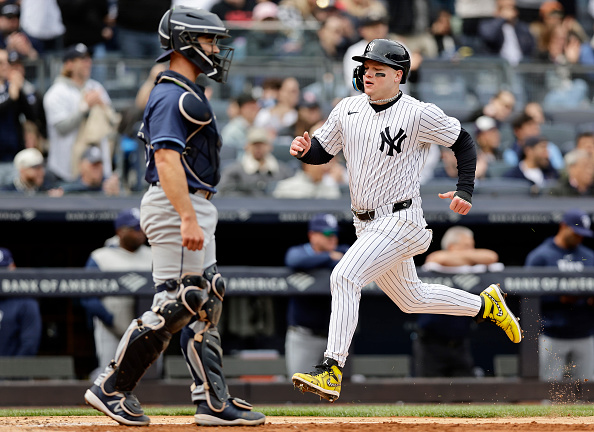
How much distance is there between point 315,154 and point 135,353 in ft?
4.47

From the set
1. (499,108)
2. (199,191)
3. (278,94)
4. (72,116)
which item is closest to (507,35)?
(499,108)

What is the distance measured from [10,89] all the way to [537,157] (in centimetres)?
486

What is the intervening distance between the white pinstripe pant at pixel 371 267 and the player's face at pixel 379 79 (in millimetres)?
592

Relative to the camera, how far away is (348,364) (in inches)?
289

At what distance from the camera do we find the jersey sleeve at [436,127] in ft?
15.5

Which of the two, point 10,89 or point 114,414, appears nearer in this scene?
point 114,414

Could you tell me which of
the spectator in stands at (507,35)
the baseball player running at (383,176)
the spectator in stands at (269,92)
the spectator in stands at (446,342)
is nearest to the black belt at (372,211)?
the baseball player running at (383,176)

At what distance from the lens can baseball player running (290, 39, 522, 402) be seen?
4.65m

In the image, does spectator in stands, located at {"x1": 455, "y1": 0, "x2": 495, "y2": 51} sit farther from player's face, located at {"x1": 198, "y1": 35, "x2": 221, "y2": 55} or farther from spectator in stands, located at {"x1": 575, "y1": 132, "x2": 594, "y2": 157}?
player's face, located at {"x1": 198, "y1": 35, "x2": 221, "y2": 55}

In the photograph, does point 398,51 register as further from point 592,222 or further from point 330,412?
point 592,222

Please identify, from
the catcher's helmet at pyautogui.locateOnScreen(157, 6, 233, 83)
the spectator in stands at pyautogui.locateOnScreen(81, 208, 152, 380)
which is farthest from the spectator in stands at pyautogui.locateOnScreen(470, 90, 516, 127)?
the catcher's helmet at pyautogui.locateOnScreen(157, 6, 233, 83)

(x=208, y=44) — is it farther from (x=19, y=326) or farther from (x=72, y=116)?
(x=72, y=116)

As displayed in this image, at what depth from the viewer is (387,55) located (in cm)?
473

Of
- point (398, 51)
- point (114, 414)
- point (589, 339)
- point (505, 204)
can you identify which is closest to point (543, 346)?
point (589, 339)
